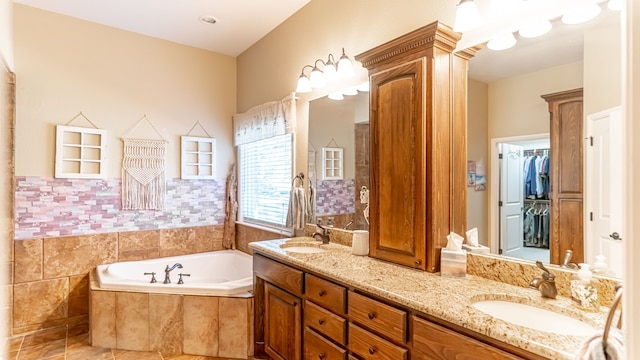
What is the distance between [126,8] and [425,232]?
326 centimetres

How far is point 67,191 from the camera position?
10.5 feet

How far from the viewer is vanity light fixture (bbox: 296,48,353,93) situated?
8.00 ft

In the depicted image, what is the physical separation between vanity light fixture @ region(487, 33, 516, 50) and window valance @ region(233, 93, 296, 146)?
5.84ft

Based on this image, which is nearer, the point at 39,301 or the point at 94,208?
the point at 39,301

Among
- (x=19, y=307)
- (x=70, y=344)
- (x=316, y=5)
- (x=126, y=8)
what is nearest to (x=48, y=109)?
(x=126, y=8)

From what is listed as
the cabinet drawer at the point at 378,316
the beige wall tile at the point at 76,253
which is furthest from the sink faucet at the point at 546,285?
the beige wall tile at the point at 76,253

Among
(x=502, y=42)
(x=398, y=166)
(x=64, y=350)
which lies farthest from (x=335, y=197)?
(x=64, y=350)

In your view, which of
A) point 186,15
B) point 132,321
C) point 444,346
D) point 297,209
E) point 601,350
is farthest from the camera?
point 186,15

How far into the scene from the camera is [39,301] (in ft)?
10.1

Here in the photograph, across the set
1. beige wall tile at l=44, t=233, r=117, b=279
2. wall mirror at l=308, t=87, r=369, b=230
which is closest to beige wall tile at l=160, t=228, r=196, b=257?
beige wall tile at l=44, t=233, r=117, b=279

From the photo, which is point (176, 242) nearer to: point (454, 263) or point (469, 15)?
point (454, 263)

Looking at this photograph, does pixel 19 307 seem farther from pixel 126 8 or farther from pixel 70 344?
pixel 126 8

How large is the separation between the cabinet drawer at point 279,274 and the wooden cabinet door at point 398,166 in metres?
0.50

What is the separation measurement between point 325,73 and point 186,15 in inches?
64.0
